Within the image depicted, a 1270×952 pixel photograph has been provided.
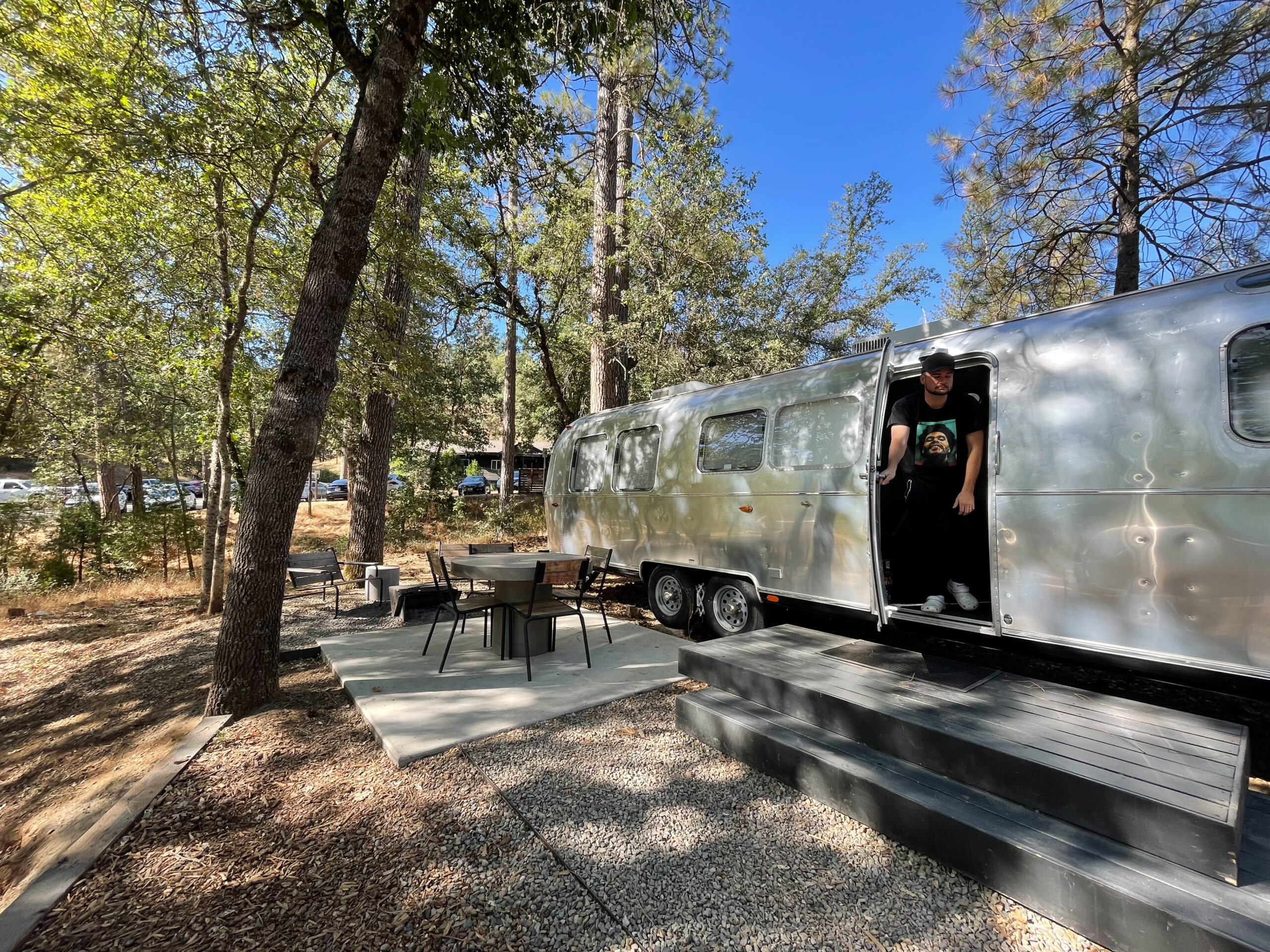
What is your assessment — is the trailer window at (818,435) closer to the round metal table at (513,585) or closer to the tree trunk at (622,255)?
the round metal table at (513,585)

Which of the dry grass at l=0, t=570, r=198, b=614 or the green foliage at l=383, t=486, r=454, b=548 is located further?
the green foliage at l=383, t=486, r=454, b=548

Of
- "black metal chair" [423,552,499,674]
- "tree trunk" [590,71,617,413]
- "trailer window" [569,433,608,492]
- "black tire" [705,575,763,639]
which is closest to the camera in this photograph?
"black metal chair" [423,552,499,674]

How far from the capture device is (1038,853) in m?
1.87

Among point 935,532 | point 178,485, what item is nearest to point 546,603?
point 935,532

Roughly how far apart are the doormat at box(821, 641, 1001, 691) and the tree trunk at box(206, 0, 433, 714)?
3641 mm

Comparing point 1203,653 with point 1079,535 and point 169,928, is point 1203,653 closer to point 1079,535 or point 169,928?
point 1079,535

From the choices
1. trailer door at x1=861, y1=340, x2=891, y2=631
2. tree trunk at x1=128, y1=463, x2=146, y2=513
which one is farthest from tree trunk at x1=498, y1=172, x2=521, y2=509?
tree trunk at x1=128, y1=463, x2=146, y2=513

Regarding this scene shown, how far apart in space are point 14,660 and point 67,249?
519 cm

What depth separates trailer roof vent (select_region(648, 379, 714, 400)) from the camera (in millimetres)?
5902

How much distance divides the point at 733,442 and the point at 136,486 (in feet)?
57.2

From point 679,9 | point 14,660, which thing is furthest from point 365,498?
point 679,9

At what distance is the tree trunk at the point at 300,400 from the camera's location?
3.49 meters

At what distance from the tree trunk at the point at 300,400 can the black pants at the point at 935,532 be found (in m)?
4.25

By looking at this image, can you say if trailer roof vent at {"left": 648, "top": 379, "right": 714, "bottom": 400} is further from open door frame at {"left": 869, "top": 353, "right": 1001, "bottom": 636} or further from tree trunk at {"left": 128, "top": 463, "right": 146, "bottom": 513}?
tree trunk at {"left": 128, "top": 463, "right": 146, "bottom": 513}
